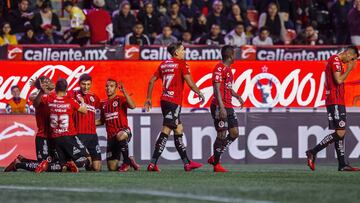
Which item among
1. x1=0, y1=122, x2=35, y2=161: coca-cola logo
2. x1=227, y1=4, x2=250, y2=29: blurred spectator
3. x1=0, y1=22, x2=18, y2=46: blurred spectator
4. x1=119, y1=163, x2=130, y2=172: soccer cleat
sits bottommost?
x1=119, y1=163, x2=130, y2=172: soccer cleat

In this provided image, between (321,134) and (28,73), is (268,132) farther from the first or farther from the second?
(28,73)

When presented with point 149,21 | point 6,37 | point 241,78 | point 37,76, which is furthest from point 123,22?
point 241,78

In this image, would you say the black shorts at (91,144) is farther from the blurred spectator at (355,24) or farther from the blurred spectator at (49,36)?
the blurred spectator at (355,24)

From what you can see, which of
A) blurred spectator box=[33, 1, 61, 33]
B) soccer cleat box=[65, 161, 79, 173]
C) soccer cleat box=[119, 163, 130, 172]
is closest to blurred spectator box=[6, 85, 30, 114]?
blurred spectator box=[33, 1, 61, 33]

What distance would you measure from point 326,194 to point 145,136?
29.1 ft

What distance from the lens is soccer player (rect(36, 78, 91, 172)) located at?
1652cm

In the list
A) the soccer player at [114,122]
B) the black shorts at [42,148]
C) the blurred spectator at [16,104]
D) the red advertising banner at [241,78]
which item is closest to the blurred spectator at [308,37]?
the red advertising banner at [241,78]

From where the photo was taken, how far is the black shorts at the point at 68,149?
54.5ft

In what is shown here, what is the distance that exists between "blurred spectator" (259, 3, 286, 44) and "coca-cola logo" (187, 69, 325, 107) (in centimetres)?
328

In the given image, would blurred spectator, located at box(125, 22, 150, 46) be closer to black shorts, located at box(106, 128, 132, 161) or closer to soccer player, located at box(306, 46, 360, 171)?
black shorts, located at box(106, 128, 132, 161)

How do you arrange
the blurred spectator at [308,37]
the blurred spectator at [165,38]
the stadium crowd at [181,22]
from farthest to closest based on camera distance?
1. the blurred spectator at [308,37]
2. the blurred spectator at [165,38]
3. the stadium crowd at [181,22]

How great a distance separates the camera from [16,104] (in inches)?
878

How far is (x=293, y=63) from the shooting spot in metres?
23.8

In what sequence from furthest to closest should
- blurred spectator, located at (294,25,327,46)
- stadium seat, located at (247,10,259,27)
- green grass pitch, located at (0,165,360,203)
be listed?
stadium seat, located at (247,10,259,27)
blurred spectator, located at (294,25,327,46)
green grass pitch, located at (0,165,360,203)
